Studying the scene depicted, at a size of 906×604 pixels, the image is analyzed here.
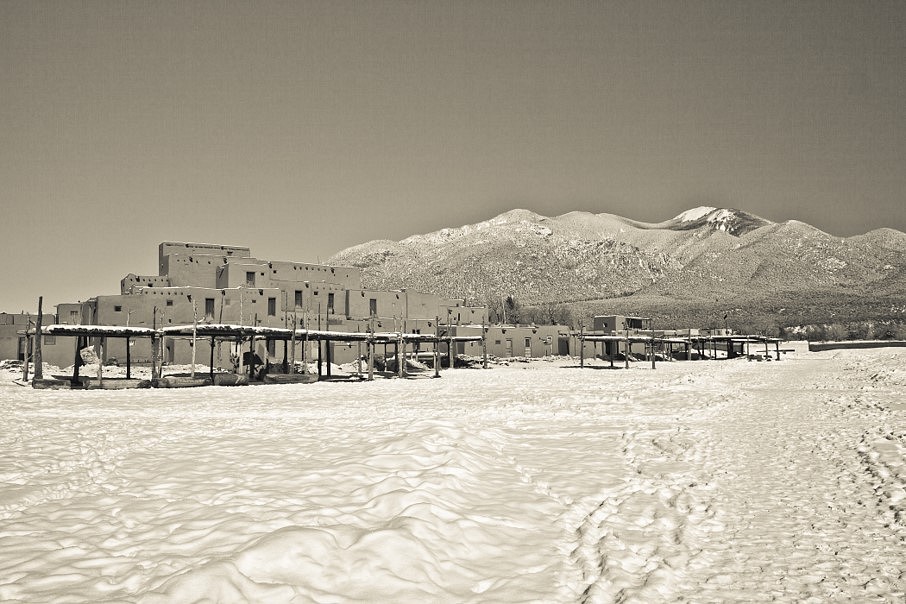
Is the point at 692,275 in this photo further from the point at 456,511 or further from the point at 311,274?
the point at 456,511

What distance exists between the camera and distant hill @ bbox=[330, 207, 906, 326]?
98.4m

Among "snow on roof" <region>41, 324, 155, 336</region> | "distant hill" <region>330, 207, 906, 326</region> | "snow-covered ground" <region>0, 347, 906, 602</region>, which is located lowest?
"snow-covered ground" <region>0, 347, 906, 602</region>

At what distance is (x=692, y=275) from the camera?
426ft

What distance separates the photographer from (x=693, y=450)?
375 inches

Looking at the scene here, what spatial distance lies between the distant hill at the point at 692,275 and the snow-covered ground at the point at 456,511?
87496 mm

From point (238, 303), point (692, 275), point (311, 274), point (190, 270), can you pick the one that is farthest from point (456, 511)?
point (692, 275)

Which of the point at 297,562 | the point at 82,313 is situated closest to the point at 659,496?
the point at 297,562

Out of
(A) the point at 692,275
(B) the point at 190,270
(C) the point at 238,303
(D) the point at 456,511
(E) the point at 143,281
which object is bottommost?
(D) the point at 456,511

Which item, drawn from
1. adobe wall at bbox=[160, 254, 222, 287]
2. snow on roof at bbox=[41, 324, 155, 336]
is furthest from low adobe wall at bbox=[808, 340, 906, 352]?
snow on roof at bbox=[41, 324, 155, 336]

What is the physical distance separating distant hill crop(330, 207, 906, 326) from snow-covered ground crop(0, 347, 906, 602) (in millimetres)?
87496

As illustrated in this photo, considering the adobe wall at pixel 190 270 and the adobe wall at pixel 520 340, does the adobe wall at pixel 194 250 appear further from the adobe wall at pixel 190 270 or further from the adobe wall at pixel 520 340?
the adobe wall at pixel 520 340

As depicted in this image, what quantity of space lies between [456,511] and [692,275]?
132 metres

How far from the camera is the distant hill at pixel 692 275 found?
98438mm

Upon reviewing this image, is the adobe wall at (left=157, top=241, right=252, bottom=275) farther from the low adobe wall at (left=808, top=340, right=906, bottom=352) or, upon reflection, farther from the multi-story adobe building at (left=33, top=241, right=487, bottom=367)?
the low adobe wall at (left=808, top=340, right=906, bottom=352)
